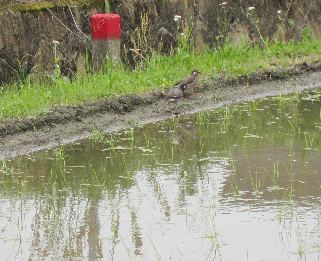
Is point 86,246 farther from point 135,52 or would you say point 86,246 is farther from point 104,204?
point 135,52

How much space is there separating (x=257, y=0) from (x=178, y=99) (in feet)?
16.4

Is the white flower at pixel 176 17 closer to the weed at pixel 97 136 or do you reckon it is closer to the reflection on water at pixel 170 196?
the reflection on water at pixel 170 196

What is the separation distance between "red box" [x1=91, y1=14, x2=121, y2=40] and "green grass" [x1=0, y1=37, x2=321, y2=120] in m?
0.49

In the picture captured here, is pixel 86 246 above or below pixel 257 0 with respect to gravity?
below

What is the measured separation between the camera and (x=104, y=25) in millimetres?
8609

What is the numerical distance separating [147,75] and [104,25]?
1019mm

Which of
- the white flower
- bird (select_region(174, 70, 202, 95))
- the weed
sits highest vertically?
the white flower

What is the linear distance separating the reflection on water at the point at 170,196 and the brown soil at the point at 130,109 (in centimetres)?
31

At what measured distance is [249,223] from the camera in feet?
13.3

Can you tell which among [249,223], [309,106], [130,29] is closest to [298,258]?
[249,223]

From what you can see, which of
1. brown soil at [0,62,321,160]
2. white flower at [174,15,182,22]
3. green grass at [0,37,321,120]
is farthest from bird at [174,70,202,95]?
white flower at [174,15,182,22]

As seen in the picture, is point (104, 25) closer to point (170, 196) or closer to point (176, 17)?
point (176, 17)

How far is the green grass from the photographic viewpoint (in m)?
7.16

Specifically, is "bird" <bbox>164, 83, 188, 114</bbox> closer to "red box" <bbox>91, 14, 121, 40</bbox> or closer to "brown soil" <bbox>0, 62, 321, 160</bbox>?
"brown soil" <bbox>0, 62, 321, 160</bbox>
